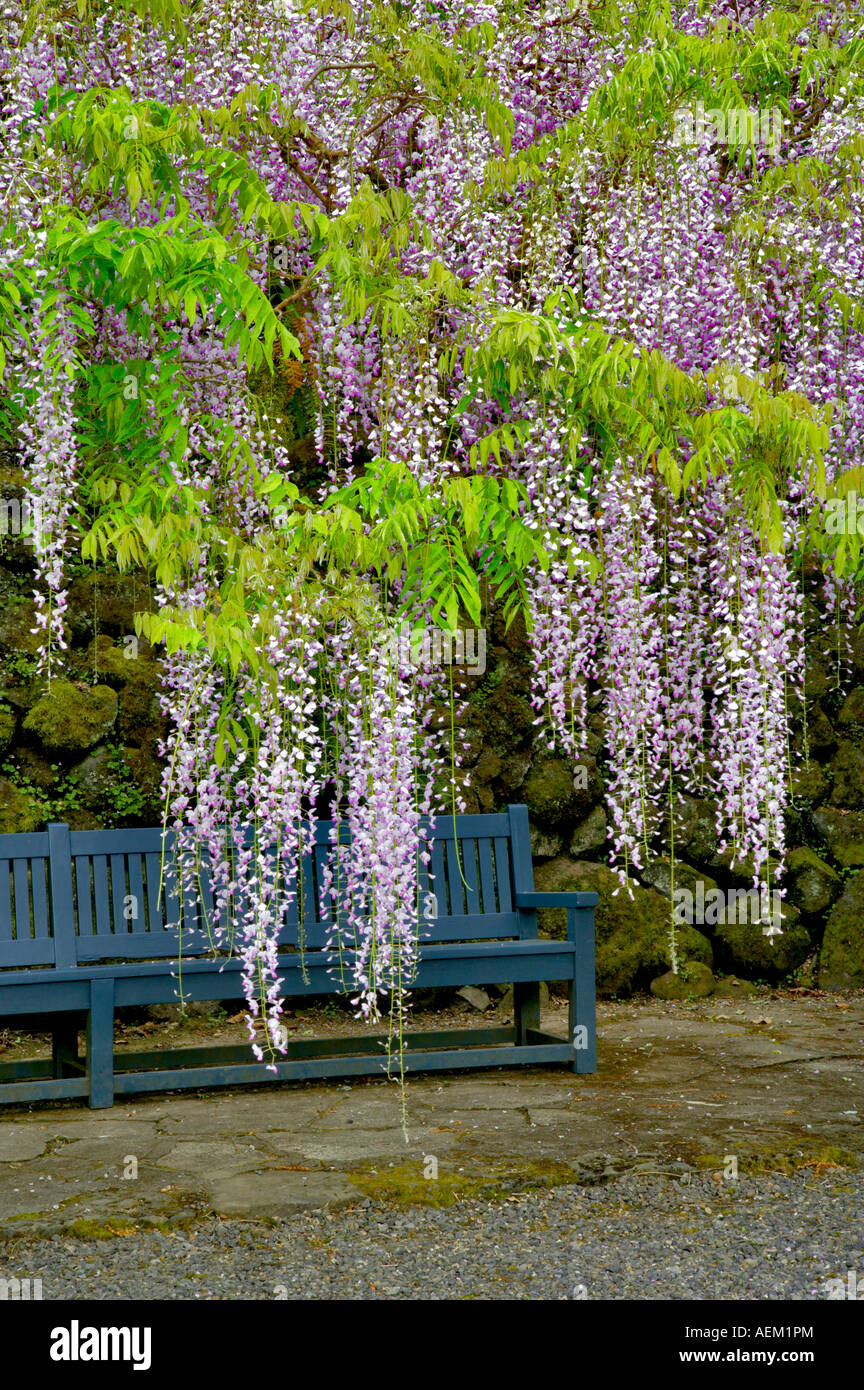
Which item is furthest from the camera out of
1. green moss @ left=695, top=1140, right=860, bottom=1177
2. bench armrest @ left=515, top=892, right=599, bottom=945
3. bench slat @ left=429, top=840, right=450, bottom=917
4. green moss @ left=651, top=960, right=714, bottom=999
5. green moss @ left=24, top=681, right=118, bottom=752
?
green moss @ left=651, top=960, right=714, bottom=999

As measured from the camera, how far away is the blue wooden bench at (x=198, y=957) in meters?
4.21

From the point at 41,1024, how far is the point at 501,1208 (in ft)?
8.46

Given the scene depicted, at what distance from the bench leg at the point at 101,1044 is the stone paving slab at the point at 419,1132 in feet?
0.22

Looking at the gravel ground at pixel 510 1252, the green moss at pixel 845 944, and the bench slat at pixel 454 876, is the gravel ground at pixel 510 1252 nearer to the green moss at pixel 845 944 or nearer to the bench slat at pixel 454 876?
the bench slat at pixel 454 876

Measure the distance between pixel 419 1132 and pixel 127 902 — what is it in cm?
128

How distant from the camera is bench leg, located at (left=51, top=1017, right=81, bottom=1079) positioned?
4488 millimetres

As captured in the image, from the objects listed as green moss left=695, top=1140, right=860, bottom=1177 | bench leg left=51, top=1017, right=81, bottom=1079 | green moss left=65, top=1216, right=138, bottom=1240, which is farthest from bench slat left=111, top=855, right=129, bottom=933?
green moss left=695, top=1140, right=860, bottom=1177

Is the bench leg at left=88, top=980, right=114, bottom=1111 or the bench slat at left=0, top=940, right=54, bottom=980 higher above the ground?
the bench slat at left=0, top=940, right=54, bottom=980

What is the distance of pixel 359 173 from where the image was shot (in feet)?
18.8
